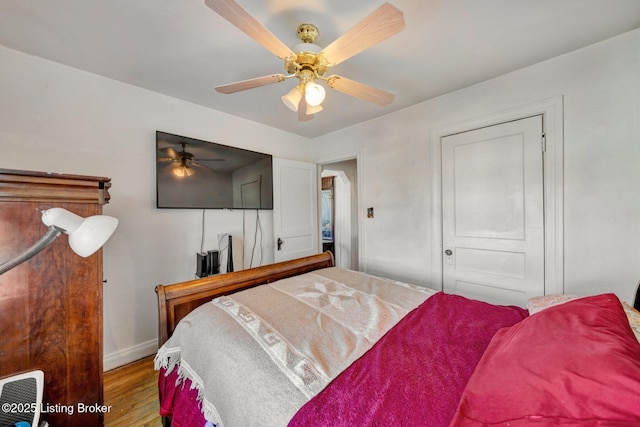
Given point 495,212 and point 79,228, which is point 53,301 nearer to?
point 79,228

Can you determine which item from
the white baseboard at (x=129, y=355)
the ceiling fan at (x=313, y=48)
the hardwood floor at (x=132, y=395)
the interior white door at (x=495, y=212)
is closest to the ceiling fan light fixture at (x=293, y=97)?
the ceiling fan at (x=313, y=48)

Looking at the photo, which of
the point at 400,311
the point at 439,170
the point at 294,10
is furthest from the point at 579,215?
the point at 294,10

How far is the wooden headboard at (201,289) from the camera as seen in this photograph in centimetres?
133

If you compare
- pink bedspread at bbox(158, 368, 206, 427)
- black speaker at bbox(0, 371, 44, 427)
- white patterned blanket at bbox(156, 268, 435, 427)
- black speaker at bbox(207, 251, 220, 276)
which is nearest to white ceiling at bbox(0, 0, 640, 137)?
black speaker at bbox(207, 251, 220, 276)

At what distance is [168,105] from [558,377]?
9.77 feet

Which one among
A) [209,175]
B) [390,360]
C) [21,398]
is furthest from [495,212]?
[21,398]

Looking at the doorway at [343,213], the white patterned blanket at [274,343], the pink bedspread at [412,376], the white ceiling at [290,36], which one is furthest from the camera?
the doorway at [343,213]

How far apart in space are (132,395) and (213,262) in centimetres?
107

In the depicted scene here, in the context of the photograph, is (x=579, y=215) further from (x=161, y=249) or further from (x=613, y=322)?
(x=161, y=249)

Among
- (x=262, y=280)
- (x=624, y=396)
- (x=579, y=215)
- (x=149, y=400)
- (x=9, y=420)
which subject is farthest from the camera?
(x=262, y=280)

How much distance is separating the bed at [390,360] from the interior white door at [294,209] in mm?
1574

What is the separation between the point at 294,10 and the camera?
1.29m

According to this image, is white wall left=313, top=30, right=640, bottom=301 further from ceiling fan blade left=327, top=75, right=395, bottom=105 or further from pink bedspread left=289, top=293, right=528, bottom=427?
ceiling fan blade left=327, top=75, right=395, bottom=105

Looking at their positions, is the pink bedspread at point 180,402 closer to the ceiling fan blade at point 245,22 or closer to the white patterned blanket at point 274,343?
the white patterned blanket at point 274,343
